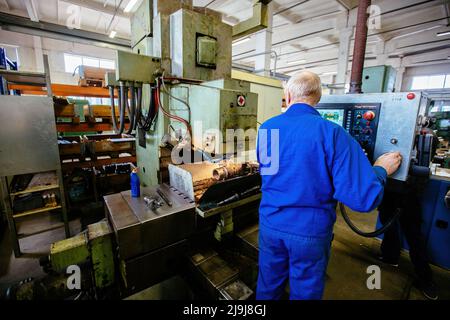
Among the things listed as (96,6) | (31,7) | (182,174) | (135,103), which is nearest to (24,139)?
(135,103)

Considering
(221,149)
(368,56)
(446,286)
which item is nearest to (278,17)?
(368,56)

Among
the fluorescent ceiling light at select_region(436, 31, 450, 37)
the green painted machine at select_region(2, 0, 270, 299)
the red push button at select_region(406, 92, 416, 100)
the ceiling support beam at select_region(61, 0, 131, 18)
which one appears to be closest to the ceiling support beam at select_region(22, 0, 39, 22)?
the ceiling support beam at select_region(61, 0, 131, 18)

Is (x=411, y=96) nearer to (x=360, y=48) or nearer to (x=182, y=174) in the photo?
(x=360, y=48)

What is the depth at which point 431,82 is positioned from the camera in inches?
311

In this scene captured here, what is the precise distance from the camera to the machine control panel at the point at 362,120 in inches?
60.0

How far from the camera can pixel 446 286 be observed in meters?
1.60

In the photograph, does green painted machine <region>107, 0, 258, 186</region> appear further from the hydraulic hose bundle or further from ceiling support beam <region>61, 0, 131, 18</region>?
ceiling support beam <region>61, 0, 131, 18</region>

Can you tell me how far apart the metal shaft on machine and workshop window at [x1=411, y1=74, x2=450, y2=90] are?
9039mm

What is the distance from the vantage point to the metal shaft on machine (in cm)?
174

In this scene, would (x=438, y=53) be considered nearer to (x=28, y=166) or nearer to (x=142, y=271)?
(x=142, y=271)

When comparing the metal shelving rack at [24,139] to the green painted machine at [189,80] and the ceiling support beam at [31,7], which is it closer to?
the green painted machine at [189,80]

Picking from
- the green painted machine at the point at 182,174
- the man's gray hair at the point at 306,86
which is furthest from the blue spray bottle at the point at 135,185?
the man's gray hair at the point at 306,86

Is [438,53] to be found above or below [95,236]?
above

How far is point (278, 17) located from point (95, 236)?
5408 mm
